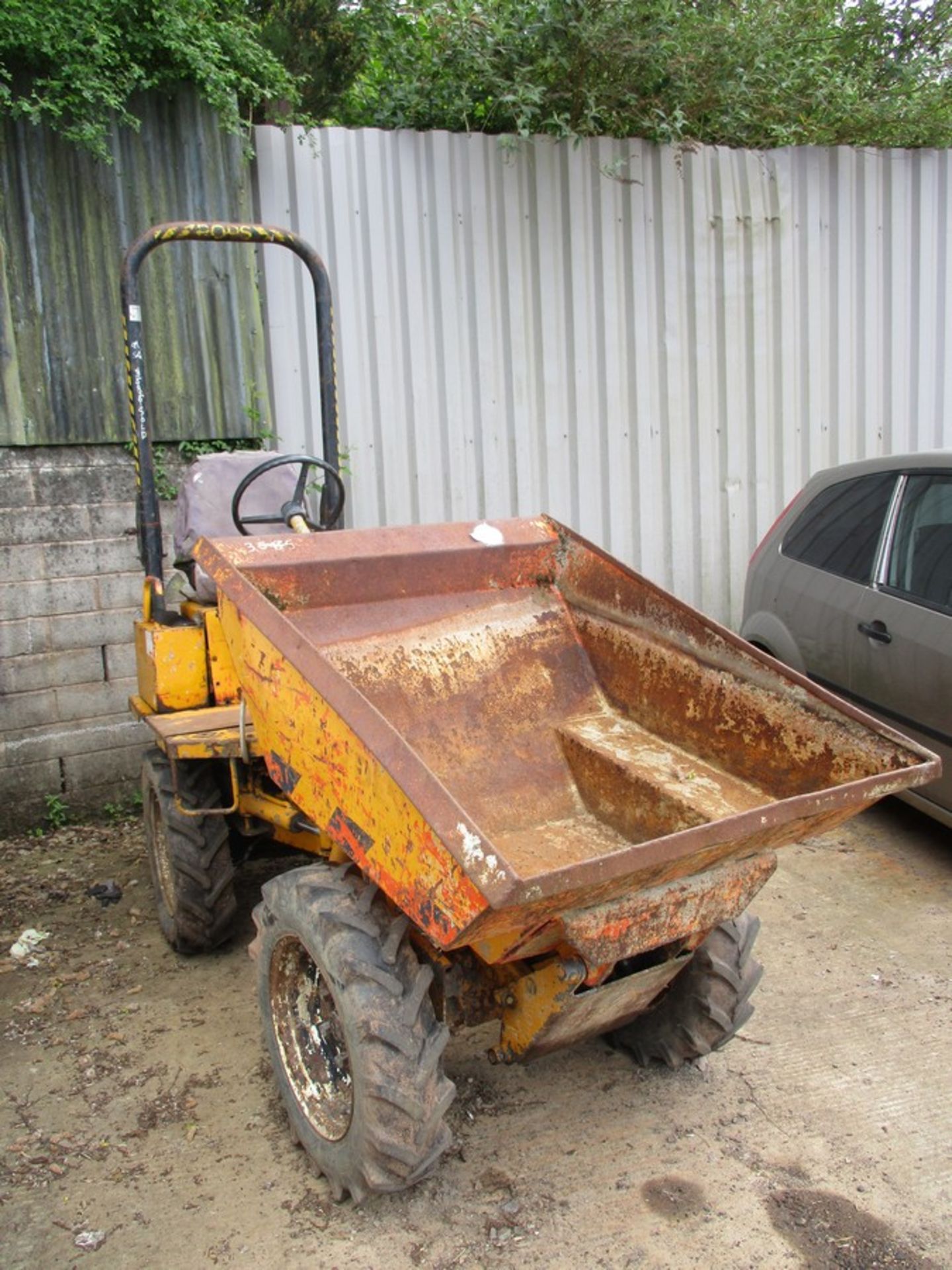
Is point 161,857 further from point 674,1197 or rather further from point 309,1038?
point 674,1197

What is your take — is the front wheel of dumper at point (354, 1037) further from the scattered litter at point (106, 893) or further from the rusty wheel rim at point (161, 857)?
the scattered litter at point (106, 893)

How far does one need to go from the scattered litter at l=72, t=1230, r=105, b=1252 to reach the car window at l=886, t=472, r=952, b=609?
3740 millimetres

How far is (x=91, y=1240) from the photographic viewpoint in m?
2.71

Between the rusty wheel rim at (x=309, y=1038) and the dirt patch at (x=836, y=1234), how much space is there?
1.18 metres

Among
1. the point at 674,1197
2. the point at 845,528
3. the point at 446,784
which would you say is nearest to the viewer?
the point at 674,1197

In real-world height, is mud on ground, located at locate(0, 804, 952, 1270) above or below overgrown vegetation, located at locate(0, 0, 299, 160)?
below

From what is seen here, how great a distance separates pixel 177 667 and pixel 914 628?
9.89 ft

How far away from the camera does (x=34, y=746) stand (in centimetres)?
531

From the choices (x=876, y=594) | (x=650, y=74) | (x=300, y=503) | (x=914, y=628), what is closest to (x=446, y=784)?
(x=300, y=503)

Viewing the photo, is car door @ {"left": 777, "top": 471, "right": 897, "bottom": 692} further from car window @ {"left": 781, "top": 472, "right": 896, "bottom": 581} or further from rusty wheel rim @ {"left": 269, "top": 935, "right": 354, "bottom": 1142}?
rusty wheel rim @ {"left": 269, "top": 935, "right": 354, "bottom": 1142}

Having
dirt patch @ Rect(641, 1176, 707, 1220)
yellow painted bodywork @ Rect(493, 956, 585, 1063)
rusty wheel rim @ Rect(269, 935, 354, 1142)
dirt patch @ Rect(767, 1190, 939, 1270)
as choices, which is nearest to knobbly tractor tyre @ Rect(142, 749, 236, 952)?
rusty wheel rim @ Rect(269, 935, 354, 1142)

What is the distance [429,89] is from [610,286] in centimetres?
153

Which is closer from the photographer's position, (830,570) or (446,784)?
(446,784)

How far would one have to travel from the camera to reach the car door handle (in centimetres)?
465
